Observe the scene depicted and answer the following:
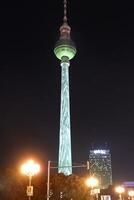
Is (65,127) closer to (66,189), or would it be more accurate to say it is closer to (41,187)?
(66,189)

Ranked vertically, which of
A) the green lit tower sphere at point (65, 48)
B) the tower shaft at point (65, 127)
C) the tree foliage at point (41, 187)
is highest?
the green lit tower sphere at point (65, 48)

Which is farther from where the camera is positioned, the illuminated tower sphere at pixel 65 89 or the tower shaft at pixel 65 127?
the illuminated tower sphere at pixel 65 89

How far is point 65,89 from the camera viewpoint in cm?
13838

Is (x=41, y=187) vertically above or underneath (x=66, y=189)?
underneath

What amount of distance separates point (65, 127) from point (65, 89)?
48.8ft

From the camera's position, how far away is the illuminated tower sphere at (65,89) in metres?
128

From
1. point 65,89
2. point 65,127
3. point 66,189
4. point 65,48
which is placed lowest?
point 66,189

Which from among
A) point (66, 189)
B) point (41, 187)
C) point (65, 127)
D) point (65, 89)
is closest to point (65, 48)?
point (65, 89)

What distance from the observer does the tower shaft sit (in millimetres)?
125619

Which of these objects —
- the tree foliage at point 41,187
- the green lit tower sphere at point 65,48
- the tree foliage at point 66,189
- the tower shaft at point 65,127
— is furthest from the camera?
the green lit tower sphere at point 65,48

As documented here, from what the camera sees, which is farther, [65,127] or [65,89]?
[65,89]

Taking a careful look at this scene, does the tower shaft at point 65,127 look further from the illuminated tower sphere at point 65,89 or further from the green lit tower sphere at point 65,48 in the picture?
the green lit tower sphere at point 65,48

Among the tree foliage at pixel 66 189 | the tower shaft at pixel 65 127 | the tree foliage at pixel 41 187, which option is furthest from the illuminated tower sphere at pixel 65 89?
the tree foliage at pixel 66 189

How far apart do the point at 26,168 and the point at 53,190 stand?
131ft
